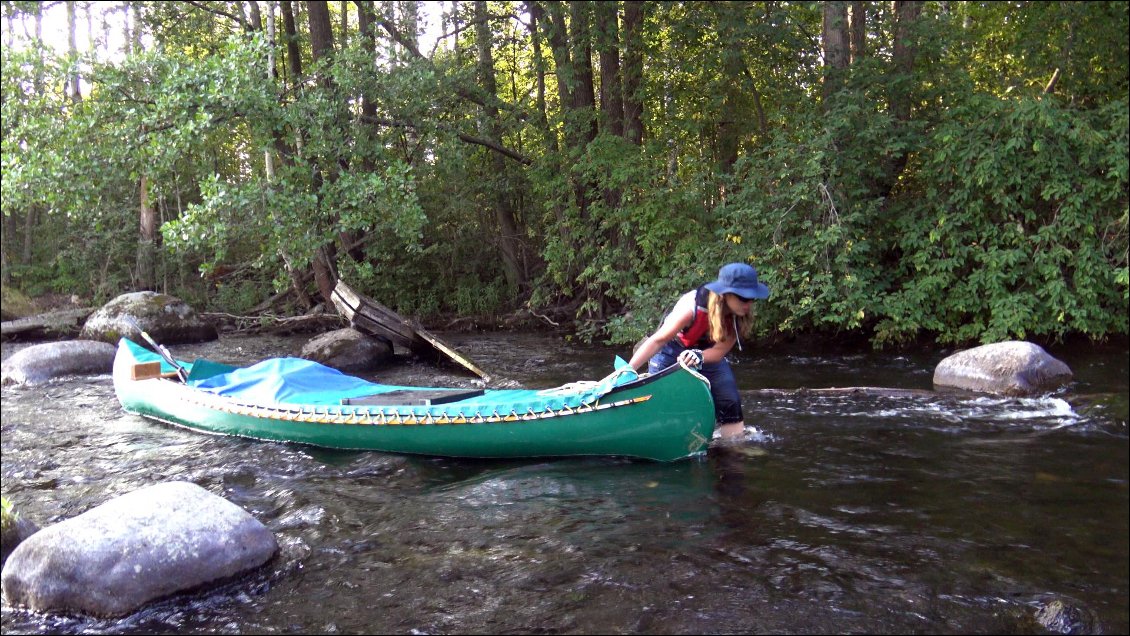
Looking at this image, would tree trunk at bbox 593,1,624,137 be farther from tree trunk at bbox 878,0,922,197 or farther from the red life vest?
the red life vest

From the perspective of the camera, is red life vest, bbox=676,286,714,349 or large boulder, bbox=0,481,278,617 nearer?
large boulder, bbox=0,481,278,617

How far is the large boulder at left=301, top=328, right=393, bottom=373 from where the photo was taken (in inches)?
472

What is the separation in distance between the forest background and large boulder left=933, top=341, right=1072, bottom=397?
1606 millimetres

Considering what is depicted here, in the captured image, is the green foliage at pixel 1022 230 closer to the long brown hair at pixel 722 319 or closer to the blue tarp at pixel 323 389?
the long brown hair at pixel 722 319

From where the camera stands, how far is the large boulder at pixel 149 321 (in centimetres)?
1434

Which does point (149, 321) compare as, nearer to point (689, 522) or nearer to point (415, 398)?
point (415, 398)

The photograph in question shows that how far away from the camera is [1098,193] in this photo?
A: 10.9 metres

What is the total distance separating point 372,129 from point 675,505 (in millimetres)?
9958

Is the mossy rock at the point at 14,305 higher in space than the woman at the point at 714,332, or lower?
higher

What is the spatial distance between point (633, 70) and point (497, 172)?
3.57m

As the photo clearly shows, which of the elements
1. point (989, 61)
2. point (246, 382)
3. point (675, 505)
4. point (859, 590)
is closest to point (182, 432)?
point (246, 382)

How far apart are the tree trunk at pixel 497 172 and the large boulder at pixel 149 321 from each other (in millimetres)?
5617

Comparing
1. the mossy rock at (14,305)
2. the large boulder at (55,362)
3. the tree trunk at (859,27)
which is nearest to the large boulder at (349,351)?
the large boulder at (55,362)

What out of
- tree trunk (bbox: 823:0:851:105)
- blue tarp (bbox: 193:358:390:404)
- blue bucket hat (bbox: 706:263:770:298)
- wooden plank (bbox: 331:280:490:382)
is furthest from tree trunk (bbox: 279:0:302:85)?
blue bucket hat (bbox: 706:263:770:298)
